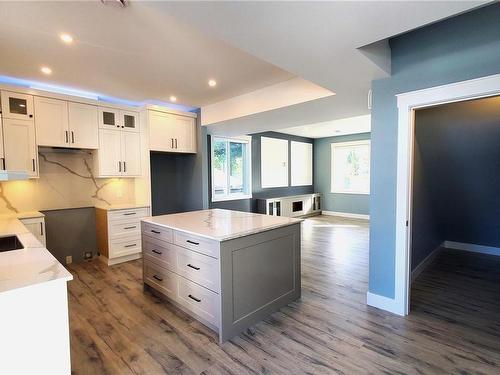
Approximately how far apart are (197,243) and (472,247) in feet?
16.3

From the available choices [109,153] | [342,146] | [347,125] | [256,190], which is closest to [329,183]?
[342,146]

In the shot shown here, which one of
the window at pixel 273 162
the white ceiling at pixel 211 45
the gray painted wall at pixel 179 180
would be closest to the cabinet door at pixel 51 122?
the white ceiling at pixel 211 45

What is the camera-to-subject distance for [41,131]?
354 centimetres

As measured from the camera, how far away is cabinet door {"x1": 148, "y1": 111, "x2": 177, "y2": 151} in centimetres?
445

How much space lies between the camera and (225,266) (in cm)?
219

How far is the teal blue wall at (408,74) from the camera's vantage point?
2061 mm

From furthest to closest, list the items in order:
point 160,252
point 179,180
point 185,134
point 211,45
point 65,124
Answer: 1. point 179,180
2. point 185,134
3. point 65,124
4. point 160,252
5. point 211,45

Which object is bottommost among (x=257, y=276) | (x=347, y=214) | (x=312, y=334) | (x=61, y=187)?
(x=312, y=334)

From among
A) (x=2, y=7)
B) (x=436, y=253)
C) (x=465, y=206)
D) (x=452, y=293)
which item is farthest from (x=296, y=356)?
(x=465, y=206)

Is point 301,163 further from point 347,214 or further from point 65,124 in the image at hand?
point 65,124

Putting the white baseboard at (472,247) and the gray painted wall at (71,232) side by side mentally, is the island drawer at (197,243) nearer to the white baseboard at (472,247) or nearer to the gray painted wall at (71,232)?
the gray painted wall at (71,232)

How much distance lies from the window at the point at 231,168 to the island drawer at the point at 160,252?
289 centimetres

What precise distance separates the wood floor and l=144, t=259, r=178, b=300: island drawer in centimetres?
15

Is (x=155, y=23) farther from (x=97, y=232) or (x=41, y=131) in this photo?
(x=97, y=232)
